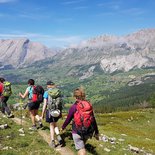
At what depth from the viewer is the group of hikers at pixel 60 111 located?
15.3 metres

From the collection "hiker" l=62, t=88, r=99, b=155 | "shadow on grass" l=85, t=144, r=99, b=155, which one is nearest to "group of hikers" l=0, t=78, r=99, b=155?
Answer: "hiker" l=62, t=88, r=99, b=155

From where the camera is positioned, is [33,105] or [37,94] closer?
[37,94]

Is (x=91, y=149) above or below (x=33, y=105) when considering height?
below

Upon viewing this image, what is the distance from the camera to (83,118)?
15.2m

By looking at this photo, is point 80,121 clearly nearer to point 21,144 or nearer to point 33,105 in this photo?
point 21,144

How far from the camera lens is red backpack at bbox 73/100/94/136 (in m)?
15.2

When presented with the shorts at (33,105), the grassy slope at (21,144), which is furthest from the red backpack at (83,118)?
the shorts at (33,105)

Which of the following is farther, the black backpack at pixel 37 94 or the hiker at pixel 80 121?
the black backpack at pixel 37 94

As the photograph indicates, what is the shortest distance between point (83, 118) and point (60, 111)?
5870mm

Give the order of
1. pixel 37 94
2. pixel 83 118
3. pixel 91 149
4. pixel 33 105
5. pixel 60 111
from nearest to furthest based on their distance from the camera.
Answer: pixel 83 118
pixel 60 111
pixel 91 149
pixel 37 94
pixel 33 105

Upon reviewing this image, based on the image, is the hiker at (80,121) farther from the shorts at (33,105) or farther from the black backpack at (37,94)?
the shorts at (33,105)

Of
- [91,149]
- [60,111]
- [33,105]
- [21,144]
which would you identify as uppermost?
[60,111]

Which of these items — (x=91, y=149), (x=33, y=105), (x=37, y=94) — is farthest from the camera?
(x=33, y=105)

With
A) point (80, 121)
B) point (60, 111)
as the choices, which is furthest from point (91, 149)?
point (80, 121)
